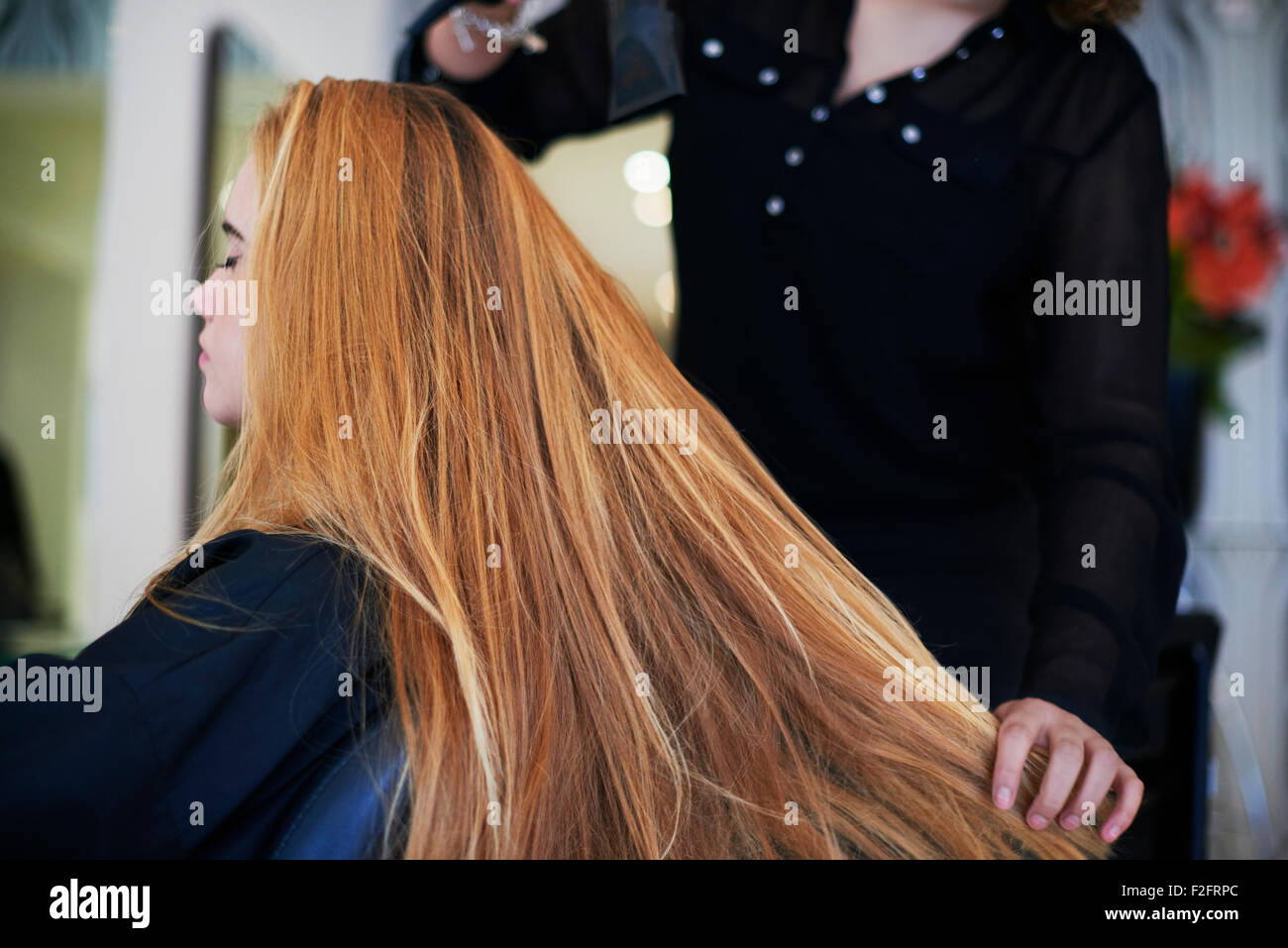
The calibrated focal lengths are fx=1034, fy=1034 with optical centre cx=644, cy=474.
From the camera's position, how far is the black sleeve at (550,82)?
126cm

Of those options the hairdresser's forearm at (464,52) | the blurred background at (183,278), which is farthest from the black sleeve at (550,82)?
the blurred background at (183,278)

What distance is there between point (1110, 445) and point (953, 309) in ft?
0.72

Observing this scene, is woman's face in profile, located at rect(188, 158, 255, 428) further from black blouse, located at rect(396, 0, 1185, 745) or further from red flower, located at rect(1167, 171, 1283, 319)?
red flower, located at rect(1167, 171, 1283, 319)

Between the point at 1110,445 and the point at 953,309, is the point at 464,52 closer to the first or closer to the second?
the point at 953,309

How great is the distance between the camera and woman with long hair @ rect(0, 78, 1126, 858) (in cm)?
76

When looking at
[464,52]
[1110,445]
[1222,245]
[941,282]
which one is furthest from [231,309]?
Result: [1222,245]

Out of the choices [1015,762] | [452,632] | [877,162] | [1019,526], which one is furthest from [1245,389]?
[452,632]

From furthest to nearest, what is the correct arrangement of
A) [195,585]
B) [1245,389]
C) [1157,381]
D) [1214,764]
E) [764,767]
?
[1245,389] → [1214,764] → [1157,381] → [764,767] → [195,585]

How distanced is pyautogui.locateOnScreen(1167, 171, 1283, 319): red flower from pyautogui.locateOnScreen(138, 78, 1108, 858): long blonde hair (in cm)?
121

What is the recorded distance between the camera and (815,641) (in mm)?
883

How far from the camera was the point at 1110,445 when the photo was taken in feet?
3.31

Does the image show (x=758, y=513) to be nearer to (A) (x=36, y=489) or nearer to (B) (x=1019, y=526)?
(B) (x=1019, y=526)

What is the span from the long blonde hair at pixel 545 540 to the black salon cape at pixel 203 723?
36 millimetres

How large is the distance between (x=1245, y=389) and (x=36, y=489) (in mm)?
2536
